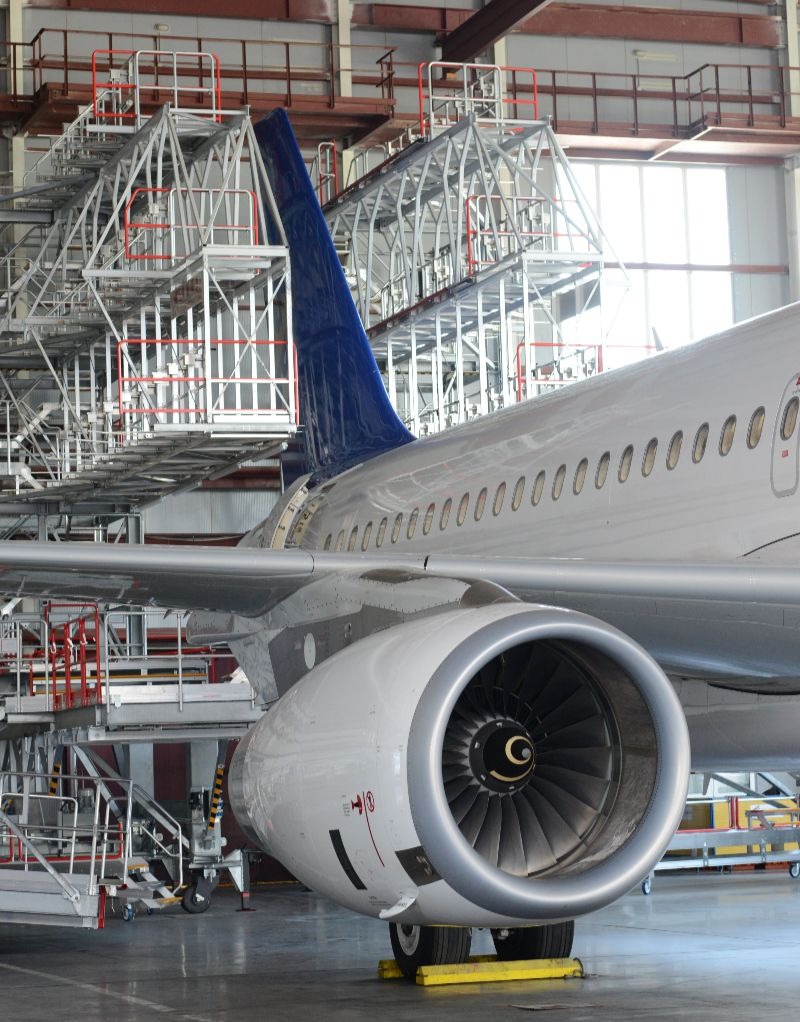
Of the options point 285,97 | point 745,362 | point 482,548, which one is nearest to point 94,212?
point 285,97

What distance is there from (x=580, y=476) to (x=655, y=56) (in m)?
26.6

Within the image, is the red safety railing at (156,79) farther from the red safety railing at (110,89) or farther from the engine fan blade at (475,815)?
the engine fan blade at (475,815)

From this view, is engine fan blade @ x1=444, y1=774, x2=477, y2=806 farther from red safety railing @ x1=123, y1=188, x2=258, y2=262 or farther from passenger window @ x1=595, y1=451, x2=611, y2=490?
red safety railing @ x1=123, y1=188, x2=258, y2=262

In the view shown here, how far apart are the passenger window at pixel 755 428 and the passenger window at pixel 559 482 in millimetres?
1765

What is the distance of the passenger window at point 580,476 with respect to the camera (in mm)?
9336

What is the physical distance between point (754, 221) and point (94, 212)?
48.3 feet

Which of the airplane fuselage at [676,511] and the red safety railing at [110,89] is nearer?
the airplane fuselage at [676,511]

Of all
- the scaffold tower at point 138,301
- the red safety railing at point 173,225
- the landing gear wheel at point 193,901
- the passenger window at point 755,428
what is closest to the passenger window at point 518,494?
the passenger window at point 755,428

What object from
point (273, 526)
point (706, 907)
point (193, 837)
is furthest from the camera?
point (193, 837)

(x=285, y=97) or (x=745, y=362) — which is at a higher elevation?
(x=285, y=97)

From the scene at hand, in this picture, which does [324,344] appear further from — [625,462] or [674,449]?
[674,449]

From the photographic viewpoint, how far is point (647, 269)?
3341 cm

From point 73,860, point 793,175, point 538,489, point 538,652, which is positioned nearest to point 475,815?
point 538,652

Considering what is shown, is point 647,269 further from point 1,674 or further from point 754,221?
point 1,674
